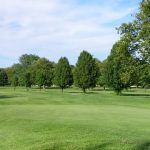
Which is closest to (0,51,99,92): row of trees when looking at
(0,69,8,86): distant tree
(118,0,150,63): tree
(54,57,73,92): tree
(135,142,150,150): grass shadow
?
(54,57,73,92): tree

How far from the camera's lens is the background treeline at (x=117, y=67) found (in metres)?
37.4

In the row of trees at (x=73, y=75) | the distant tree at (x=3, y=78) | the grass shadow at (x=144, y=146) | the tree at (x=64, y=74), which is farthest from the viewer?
the distant tree at (x=3, y=78)

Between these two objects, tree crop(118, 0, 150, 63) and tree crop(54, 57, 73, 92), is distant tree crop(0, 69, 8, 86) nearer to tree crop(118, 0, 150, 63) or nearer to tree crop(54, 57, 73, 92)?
tree crop(54, 57, 73, 92)

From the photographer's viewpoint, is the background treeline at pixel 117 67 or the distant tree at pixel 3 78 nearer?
the background treeline at pixel 117 67

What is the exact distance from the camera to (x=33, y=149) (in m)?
13.6

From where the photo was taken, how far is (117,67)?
79500 millimetres

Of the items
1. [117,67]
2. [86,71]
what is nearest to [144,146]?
[117,67]

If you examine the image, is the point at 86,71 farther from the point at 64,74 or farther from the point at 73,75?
the point at 64,74

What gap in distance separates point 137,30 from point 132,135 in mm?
23087

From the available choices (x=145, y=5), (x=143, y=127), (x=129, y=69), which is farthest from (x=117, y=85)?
(x=143, y=127)

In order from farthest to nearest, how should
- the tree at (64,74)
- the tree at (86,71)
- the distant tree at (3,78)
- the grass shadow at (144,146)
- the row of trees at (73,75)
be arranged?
the distant tree at (3,78) < the tree at (64,74) < the row of trees at (73,75) < the tree at (86,71) < the grass shadow at (144,146)

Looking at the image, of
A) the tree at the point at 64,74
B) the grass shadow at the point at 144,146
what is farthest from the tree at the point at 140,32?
the tree at the point at 64,74

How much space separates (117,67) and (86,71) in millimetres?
13053

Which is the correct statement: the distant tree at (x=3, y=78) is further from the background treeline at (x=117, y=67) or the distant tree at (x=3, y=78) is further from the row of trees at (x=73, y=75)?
the row of trees at (x=73, y=75)
